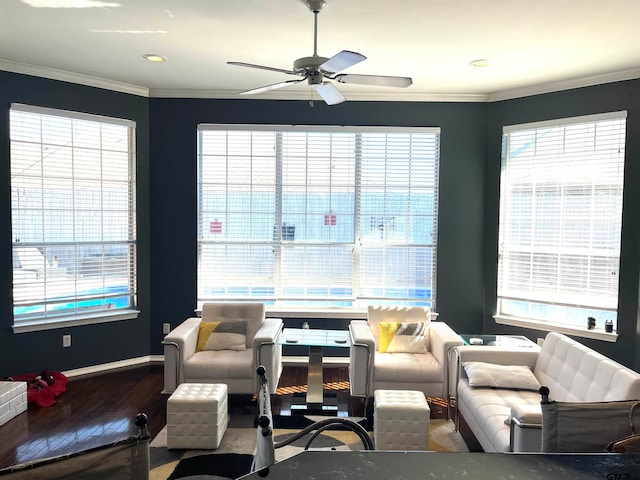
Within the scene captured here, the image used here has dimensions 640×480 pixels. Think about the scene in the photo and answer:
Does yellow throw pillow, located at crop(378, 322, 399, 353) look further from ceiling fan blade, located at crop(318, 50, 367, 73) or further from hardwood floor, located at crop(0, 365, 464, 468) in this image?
ceiling fan blade, located at crop(318, 50, 367, 73)

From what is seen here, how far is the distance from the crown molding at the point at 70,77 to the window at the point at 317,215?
0.84 metres

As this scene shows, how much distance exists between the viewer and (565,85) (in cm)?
474

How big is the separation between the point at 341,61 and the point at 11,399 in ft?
12.0

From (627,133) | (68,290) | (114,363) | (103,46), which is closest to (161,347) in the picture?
(114,363)

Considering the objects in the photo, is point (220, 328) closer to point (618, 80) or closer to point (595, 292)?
point (595, 292)

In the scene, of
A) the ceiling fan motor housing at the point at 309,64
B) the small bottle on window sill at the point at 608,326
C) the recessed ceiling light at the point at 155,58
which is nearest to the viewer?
the ceiling fan motor housing at the point at 309,64

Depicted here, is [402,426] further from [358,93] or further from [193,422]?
[358,93]

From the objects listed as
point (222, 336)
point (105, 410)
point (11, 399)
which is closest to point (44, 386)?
point (11, 399)

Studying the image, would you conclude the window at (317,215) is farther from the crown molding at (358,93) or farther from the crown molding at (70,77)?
the crown molding at (70,77)

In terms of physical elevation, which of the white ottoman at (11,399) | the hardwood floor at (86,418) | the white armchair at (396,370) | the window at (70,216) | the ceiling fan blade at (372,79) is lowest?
the hardwood floor at (86,418)

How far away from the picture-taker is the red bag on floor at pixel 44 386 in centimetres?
409

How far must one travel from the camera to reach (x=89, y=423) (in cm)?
377

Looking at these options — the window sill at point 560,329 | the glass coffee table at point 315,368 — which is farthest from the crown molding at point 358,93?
the glass coffee table at point 315,368

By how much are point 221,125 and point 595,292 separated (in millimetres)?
4222
